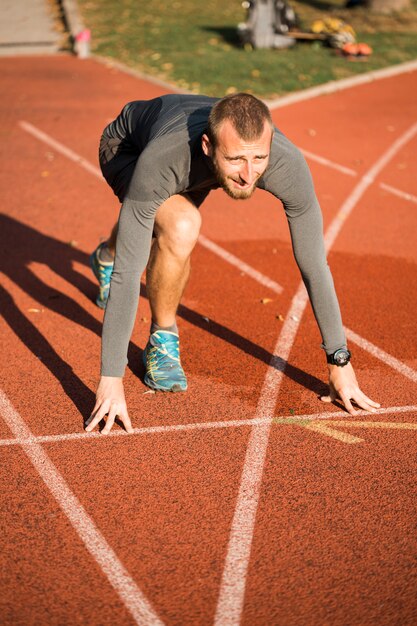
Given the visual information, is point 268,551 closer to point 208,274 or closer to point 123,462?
point 123,462

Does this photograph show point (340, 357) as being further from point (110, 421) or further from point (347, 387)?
point (110, 421)

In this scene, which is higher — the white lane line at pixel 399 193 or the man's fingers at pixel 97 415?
the man's fingers at pixel 97 415

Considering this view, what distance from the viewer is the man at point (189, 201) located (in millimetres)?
4129

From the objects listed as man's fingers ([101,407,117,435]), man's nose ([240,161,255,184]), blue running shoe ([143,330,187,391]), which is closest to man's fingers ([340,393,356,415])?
blue running shoe ([143,330,187,391])

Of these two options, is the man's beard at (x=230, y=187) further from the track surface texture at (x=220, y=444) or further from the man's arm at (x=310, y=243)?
the track surface texture at (x=220, y=444)

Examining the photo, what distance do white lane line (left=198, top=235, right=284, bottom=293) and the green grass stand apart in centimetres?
583

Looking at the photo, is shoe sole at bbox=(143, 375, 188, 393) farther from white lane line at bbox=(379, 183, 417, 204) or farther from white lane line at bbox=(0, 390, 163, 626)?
white lane line at bbox=(379, 183, 417, 204)

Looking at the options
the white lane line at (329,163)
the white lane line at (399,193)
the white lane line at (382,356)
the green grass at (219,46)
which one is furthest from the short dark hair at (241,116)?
the green grass at (219,46)

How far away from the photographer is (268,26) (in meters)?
15.4

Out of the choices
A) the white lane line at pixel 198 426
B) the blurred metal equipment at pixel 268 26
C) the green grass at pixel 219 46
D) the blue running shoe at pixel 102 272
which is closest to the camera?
the white lane line at pixel 198 426

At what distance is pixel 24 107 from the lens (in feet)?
39.0

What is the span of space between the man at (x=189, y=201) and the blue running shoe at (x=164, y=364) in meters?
0.03

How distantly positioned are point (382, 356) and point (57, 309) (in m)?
2.41

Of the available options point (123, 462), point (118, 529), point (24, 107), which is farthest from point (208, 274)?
point (24, 107)
